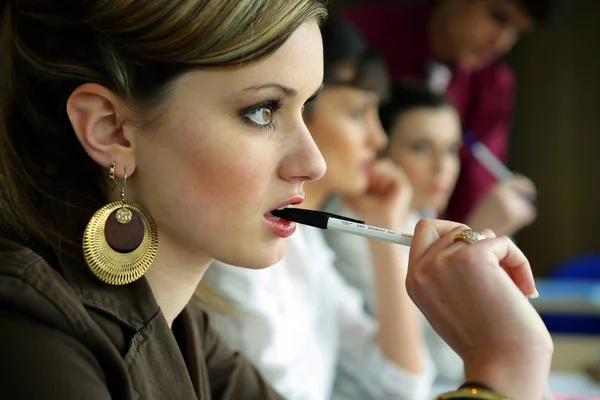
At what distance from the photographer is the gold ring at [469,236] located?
2.45 feet

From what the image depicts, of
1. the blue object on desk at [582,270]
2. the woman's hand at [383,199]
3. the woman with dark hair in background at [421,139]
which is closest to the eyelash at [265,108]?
the woman's hand at [383,199]

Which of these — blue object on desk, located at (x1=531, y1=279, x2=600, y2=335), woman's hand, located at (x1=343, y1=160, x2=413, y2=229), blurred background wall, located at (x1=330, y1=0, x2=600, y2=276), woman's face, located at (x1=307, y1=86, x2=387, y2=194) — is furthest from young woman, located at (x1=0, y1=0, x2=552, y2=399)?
blurred background wall, located at (x1=330, y1=0, x2=600, y2=276)

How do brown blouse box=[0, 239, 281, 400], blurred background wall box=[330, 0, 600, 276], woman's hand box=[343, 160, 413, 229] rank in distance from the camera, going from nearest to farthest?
brown blouse box=[0, 239, 281, 400]
woman's hand box=[343, 160, 413, 229]
blurred background wall box=[330, 0, 600, 276]

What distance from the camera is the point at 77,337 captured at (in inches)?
26.2

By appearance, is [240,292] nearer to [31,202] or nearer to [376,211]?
[31,202]

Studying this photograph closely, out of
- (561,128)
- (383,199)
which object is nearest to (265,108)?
(383,199)

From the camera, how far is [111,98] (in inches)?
30.8

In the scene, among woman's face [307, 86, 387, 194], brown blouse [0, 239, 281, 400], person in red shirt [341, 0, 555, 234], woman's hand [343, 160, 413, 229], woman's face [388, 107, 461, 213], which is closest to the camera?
brown blouse [0, 239, 281, 400]

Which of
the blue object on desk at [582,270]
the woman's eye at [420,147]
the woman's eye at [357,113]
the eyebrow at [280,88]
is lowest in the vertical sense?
the eyebrow at [280,88]

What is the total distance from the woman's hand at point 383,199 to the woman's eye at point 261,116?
964 mm

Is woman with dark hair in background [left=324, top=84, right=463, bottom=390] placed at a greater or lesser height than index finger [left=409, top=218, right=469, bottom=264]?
greater

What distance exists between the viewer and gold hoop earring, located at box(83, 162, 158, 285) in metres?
0.73

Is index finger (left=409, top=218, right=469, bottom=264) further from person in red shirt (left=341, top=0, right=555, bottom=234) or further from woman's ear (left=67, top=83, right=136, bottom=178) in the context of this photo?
person in red shirt (left=341, top=0, right=555, bottom=234)

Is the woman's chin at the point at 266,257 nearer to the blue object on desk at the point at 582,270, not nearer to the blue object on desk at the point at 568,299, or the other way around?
the blue object on desk at the point at 568,299
